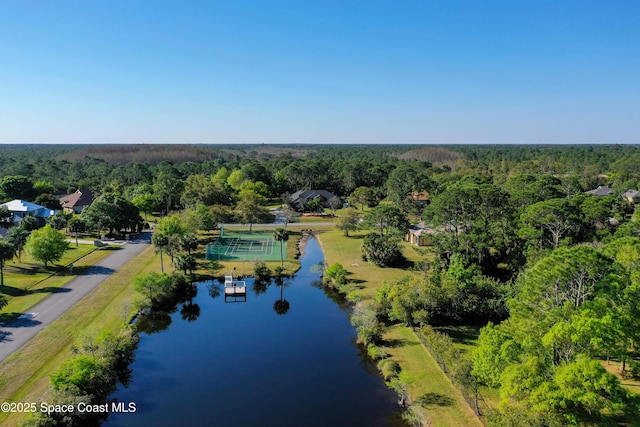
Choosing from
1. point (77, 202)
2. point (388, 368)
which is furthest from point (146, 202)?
point (388, 368)

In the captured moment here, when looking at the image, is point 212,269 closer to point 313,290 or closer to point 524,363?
point 313,290

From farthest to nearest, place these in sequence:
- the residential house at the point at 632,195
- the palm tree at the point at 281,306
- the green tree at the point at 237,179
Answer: the green tree at the point at 237,179 → the residential house at the point at 632,195 → the palm tree at the point at 281,306

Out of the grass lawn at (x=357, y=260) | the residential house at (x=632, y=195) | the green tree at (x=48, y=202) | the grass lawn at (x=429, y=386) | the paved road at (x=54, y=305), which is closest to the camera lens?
the grass lawn at (x=429, y=386)

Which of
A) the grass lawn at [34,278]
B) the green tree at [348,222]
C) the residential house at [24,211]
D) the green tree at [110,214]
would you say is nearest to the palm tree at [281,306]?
the grass lawn at [34,278]

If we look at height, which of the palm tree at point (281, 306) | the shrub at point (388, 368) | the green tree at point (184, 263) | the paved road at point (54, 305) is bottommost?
the palm tree at point (281, 306)

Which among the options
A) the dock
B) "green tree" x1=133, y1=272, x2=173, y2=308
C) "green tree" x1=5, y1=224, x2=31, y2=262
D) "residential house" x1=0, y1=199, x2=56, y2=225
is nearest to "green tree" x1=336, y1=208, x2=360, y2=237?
the dock

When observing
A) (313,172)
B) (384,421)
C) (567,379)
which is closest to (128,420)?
(384,421)

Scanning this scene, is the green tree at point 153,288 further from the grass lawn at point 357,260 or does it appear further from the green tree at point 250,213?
the green tree at point 250,213
